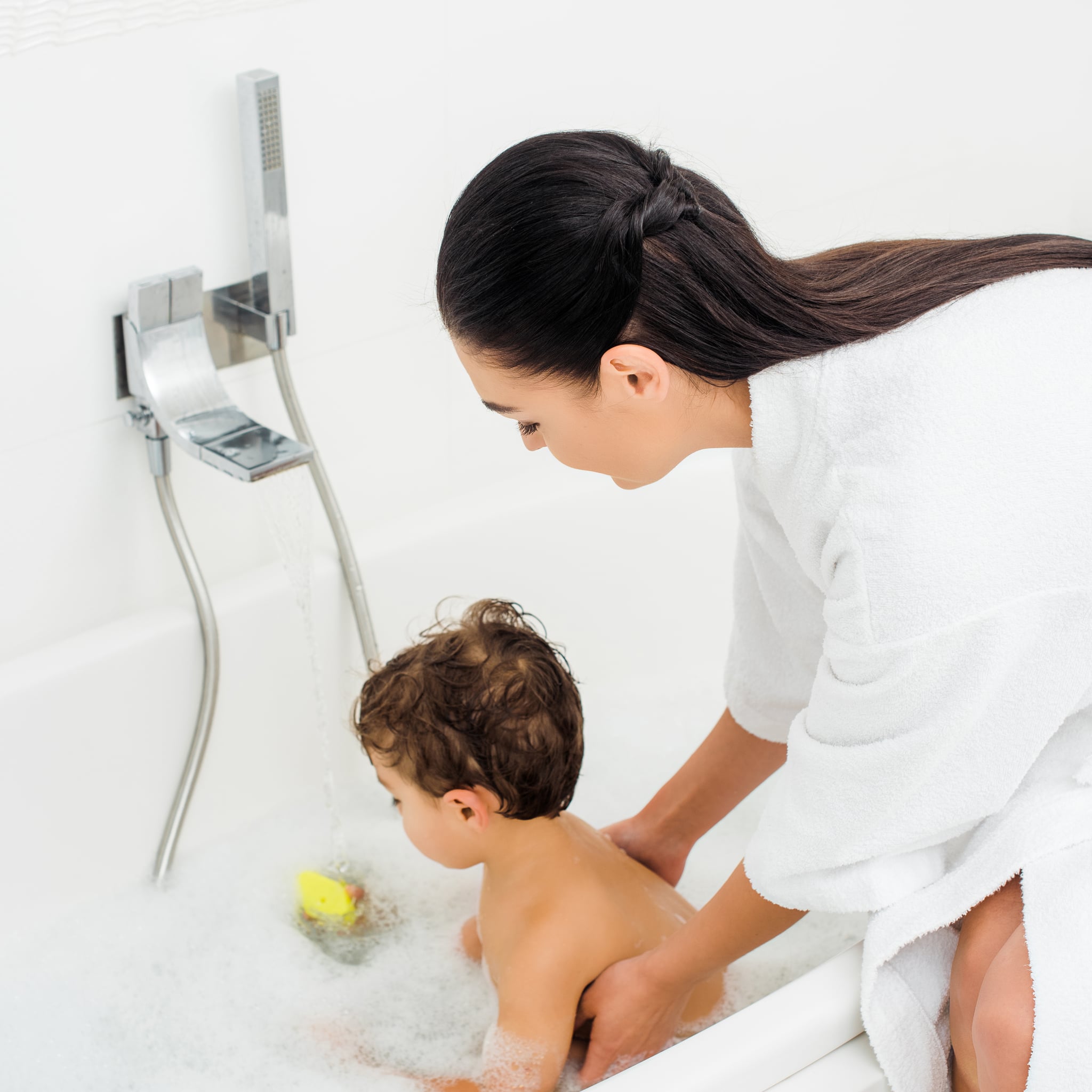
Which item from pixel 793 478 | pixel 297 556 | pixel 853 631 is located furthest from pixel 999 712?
pixel 297 556

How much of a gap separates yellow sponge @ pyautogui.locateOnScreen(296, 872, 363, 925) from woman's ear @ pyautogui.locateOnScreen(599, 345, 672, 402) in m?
0.82

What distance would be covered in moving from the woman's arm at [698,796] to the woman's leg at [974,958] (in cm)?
37

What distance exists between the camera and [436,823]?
1242 millimetres

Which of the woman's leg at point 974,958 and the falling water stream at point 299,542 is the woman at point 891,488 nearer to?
the woman's leg at point 974,958

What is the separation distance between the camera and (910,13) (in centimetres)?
192

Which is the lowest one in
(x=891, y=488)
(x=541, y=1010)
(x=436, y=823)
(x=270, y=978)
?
(x=270, y=978)

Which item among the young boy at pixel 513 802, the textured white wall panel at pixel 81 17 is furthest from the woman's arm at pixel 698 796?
the textured white wall panel at pixel 81 17

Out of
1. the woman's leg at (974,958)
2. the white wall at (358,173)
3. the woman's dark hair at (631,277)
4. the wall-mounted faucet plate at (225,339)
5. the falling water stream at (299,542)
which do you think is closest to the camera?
the woman's dark hair at (631,277)

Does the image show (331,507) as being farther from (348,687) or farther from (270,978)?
(270,978)

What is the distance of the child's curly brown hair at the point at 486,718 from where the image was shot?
46.3 inches

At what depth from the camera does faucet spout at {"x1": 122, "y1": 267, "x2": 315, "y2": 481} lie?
129 centimetres

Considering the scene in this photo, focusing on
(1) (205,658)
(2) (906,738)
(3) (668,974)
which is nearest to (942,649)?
(2) (906,738)

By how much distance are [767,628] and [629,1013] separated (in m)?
0.39

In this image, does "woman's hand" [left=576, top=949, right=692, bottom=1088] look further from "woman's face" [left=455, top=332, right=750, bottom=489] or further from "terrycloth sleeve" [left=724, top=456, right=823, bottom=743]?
"woman's face" [left=455, top=332, right=750, bottom=489]
